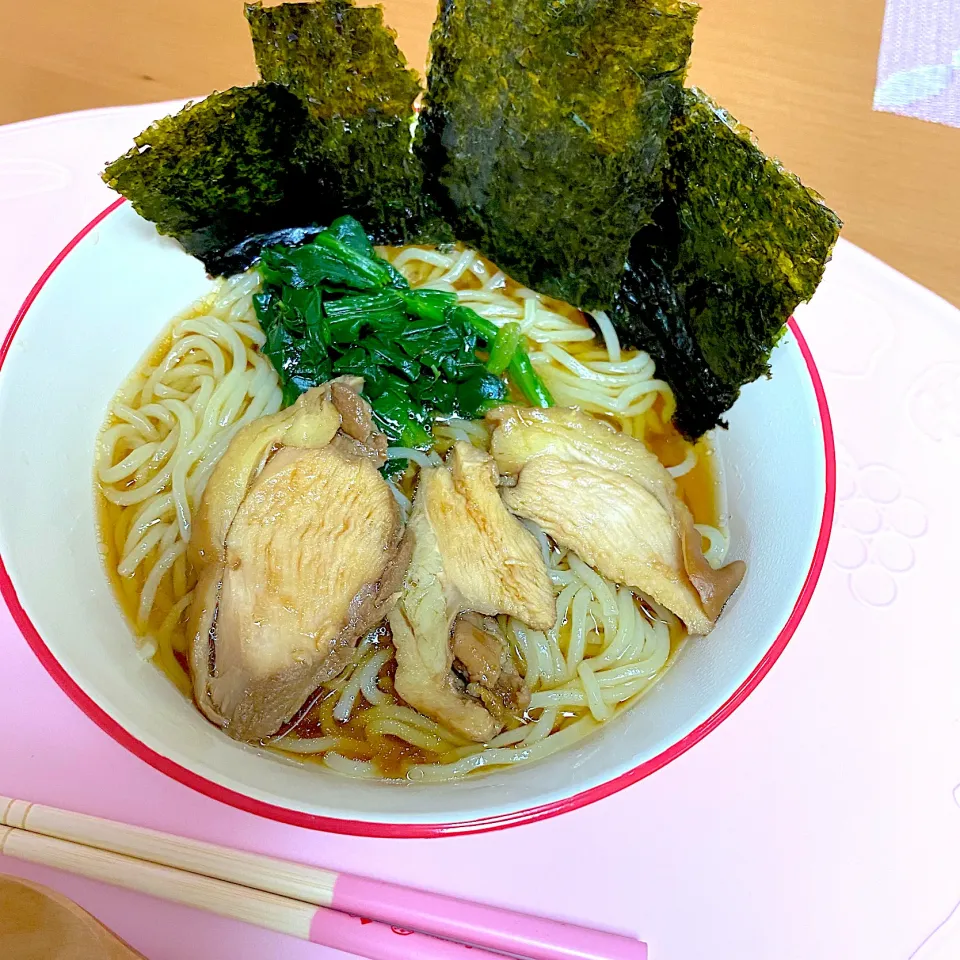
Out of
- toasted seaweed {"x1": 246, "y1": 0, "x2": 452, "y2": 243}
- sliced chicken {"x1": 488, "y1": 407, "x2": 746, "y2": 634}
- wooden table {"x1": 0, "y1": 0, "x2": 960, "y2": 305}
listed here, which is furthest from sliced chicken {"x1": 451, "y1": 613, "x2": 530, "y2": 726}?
wooden table {"x1": 0, "y1": 0, "x2": 960, "y2": 305}

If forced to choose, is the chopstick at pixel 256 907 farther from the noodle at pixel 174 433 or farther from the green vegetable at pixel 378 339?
the green vegetable at pixel 378 339

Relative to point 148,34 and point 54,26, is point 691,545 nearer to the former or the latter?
point 148,34

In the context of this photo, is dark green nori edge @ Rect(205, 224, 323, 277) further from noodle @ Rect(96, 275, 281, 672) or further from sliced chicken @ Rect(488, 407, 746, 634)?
sliced chicken @ Rect(488, 407, 746, 634)

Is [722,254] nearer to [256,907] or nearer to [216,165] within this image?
[216,165]

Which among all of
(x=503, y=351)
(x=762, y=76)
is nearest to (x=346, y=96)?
(x=503, y=351)

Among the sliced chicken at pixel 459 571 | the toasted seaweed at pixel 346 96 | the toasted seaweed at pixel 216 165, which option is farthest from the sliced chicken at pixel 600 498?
the toasted seaweed at pixel 216 165
